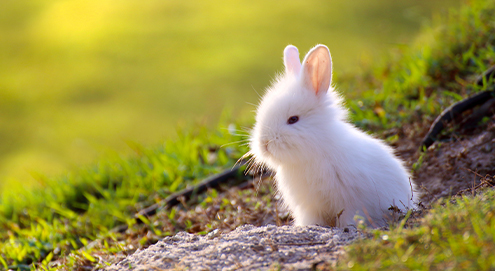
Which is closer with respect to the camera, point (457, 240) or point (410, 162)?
point (457, 240)

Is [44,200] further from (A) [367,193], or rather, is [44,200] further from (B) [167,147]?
(A) [367,193]

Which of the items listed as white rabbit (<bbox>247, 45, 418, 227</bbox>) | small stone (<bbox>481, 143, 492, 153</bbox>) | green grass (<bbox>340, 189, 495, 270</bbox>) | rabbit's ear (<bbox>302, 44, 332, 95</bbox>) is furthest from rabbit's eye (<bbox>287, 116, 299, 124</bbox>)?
small stone (<bbox>481, 143, 492, 153</bbox>)

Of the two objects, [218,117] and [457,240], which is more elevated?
[457,240]

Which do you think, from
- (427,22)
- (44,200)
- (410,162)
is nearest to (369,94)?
(410,162)

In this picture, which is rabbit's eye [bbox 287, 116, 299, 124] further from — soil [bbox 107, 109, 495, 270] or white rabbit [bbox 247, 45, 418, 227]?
soil [bbox 107, 109, 495, 270]

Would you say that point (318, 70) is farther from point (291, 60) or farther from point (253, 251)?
point (253, 251)

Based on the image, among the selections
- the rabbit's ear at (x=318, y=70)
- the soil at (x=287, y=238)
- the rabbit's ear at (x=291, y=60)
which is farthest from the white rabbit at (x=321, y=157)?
the soil at (x=287, y=238)

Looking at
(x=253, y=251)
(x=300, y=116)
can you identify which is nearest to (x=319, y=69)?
(x=300, y=116)
